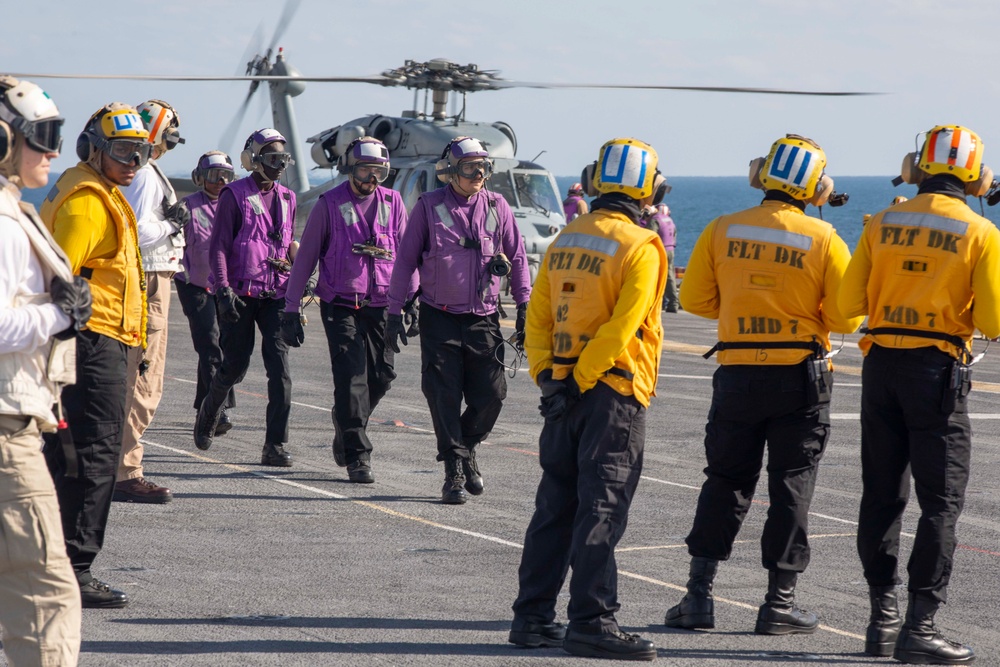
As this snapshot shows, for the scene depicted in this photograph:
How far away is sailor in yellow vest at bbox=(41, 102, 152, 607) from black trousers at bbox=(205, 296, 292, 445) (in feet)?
11.2

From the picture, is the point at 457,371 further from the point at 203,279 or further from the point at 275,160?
the point at 203,279

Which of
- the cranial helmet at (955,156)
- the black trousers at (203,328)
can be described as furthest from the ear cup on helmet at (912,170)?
the black trousers at (203,328)

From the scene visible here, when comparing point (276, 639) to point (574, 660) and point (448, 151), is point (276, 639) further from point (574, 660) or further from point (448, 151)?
point (448, 151)

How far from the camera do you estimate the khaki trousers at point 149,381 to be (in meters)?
8.08

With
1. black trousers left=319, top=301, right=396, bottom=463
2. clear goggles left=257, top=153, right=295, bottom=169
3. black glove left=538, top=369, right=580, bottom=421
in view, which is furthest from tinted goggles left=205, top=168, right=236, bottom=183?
black glove left=538, top=369, right=580, bottom=421

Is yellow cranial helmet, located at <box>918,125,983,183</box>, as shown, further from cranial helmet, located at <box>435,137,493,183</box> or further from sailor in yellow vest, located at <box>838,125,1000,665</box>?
cranial helmet, located at <box>435,137,493,183</box>

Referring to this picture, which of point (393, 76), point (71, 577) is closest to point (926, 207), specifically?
point (71, 577)

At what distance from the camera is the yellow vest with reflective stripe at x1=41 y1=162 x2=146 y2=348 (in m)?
5.72

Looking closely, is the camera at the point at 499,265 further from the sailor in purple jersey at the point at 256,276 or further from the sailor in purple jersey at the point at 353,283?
the sailor in purple jersey at the point at 256,276

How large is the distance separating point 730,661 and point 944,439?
123 cm

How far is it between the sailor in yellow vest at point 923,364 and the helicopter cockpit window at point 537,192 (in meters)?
18.9

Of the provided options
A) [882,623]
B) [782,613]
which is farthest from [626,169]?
[882,623]

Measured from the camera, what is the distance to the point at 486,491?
29.0 feet

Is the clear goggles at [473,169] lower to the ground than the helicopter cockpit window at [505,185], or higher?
lower
